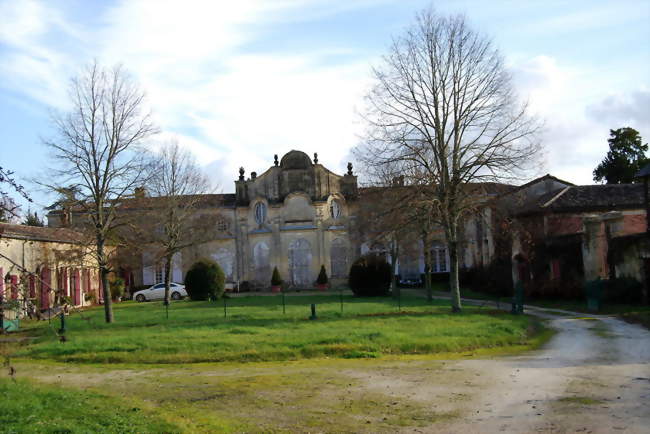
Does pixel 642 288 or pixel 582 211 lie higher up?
pixel 582 211

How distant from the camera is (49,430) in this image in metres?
7.80

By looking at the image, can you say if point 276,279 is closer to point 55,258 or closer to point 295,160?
point 295,160

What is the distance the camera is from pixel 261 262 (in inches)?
2019

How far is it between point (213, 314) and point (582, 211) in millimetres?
22155

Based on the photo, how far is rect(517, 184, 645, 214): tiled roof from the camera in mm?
35719

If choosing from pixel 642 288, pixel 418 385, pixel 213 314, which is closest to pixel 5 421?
pixel 418 385

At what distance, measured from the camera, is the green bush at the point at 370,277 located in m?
36.6

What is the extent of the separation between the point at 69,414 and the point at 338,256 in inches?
1666

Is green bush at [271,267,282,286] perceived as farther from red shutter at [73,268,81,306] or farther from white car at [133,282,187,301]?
red shutter at [73,268,81,306]

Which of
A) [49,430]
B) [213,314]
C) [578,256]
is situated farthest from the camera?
[578,256]

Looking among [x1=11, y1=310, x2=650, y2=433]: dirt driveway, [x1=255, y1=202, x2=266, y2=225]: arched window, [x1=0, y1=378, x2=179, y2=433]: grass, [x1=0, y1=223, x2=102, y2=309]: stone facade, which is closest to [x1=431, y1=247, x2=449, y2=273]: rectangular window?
[x1=255, y1=202, x2=266, y2=225]: arched window

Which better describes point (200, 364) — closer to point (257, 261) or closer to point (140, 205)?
point (140, 205)

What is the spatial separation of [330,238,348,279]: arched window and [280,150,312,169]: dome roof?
6767 millimetres

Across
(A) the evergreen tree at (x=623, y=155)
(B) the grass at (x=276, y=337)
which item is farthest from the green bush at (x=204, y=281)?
(A) the evergreen tree at (x=623, y=155)
